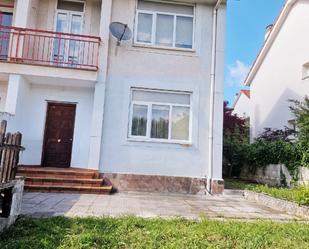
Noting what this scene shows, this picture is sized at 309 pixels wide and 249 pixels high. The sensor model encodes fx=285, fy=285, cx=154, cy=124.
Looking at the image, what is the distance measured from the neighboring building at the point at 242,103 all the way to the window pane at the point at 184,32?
46.7 ft

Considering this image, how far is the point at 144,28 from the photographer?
10.4 meters

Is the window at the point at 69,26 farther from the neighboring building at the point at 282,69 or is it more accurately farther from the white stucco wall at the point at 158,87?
the neighboring building at the point at 282,69

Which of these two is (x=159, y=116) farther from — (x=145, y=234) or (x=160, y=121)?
(x=145, y=234)

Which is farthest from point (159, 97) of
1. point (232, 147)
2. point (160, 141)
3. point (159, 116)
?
point (232, 147)

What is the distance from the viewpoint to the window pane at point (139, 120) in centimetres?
988

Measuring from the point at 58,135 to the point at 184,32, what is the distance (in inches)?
239

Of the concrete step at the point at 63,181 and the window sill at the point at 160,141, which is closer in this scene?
the concrete step at the point at 63,181

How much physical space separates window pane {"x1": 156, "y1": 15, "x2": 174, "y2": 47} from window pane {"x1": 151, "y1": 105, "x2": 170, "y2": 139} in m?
→ 2.39

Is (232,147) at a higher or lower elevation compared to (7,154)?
higher

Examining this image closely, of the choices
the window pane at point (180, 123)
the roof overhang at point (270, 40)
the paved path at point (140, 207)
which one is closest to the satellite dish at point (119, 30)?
the window pane at point (180, 123)

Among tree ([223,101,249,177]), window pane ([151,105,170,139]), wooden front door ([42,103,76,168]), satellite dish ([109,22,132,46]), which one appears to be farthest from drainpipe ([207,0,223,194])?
tree ([223,101,249,177])

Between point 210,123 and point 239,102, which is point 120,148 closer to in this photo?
point 210,123

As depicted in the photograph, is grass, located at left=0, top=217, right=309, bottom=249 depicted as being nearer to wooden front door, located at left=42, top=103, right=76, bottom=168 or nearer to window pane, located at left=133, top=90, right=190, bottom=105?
window pane, located at left=133, top=90, right=190, bottom=105

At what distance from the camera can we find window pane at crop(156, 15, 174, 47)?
1040 centimetres
